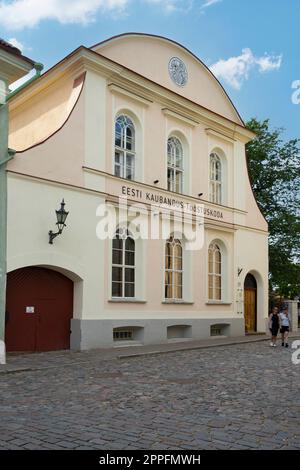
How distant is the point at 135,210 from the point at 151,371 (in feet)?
22.5

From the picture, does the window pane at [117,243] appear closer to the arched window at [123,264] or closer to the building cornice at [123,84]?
the arched window at [123,264]

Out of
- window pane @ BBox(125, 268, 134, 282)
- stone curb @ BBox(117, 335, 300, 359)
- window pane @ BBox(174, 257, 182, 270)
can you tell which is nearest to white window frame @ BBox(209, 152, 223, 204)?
window pane @ BBox(174, 257, 182, 270)

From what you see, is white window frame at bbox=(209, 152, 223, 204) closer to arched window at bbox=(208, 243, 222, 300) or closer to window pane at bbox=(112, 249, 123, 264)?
arched window at bbox=(208, 243, 222, 300)

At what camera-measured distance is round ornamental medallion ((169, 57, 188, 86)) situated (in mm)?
20000

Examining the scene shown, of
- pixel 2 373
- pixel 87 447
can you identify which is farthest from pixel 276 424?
pixel 2 373

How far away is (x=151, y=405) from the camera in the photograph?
7883mm

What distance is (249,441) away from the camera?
5.87m

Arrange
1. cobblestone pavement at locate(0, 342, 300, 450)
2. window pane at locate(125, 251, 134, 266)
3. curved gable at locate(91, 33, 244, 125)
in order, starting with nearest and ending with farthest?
Result: cobblestone pavement at locate(0, 342, 300, 450) < window pane at locate(125, 251, 134, 266) < curved gable at locate(91, 33, 244, 125)

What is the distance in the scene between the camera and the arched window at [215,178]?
21.7 meters

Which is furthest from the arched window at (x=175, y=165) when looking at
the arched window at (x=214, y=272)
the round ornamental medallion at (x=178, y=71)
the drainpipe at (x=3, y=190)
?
the drainpipe at (x=3, y=190)

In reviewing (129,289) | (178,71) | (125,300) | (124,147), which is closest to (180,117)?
(178,71)

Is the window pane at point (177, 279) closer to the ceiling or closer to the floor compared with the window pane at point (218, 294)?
closer to the ceiling

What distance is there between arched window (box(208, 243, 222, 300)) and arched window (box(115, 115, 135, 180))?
5.29 metres

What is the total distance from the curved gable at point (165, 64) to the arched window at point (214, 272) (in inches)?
229
